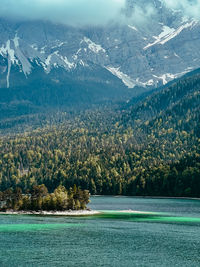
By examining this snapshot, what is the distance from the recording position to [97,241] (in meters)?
141

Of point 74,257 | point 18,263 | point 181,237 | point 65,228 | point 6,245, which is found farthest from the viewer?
point 65,228

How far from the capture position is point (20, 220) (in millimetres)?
179125

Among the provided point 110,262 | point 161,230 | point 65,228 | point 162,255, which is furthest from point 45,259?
point 161,230

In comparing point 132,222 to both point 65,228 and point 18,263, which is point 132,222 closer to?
point 65,228

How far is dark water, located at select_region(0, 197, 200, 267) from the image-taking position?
387 ft

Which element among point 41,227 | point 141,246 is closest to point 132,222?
point 41,227

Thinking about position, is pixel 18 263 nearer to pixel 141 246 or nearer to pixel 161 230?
pixel 141 246

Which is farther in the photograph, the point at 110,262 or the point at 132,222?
the point at 132,222

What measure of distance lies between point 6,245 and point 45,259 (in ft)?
58.4

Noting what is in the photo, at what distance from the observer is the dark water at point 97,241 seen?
387 feet

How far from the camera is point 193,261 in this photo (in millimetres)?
Result: 118500

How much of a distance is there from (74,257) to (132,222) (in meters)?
64.6

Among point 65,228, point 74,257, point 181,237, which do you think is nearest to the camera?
point 74,257

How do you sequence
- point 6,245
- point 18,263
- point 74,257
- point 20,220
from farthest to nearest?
point 20,220 < point 6,245 < point 74,257 < point 18,263
